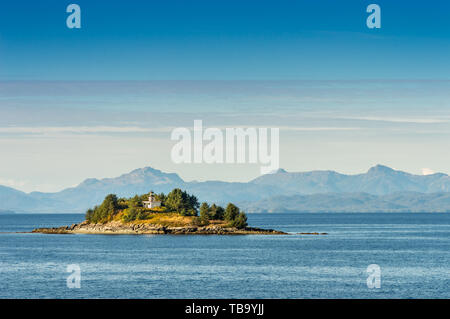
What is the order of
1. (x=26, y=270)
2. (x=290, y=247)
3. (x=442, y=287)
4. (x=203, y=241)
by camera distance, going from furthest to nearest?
(x=203, y=241) → (x=290, y=247) → (x=26, y=270) → (x=442, y=287)

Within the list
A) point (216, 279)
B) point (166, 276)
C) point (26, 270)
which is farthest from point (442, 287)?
point (26, 270)

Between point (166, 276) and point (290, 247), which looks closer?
point (166, 276)

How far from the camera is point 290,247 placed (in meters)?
154

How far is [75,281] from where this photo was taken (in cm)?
8331
